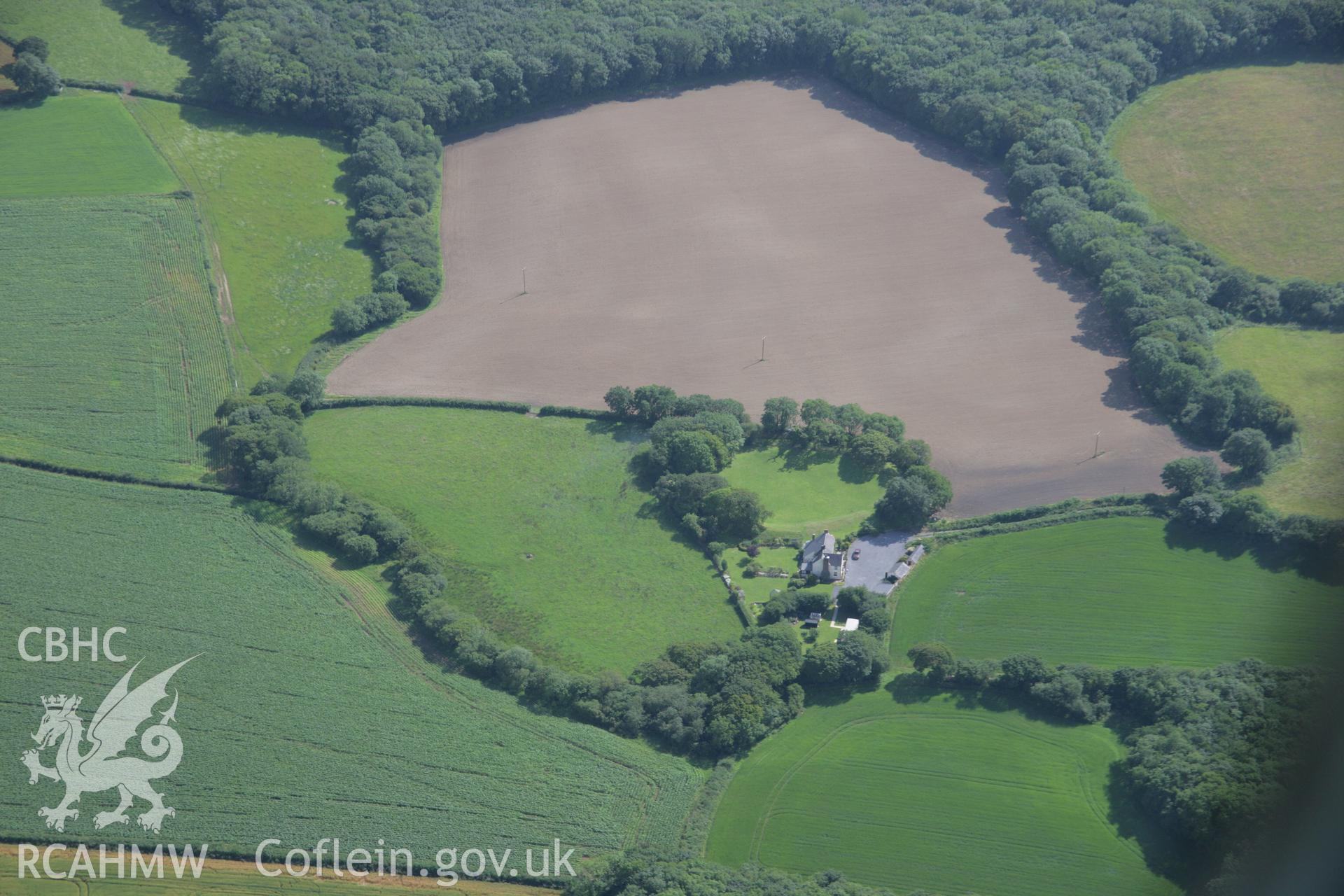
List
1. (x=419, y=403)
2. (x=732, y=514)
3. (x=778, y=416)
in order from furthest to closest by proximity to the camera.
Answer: (x=419, y=403) → (x=778, y=416) → (x=732, y=514)

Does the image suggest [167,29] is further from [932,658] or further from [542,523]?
[932,658]

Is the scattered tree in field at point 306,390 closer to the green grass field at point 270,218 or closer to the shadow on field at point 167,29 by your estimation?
the green grass field at point 270,218

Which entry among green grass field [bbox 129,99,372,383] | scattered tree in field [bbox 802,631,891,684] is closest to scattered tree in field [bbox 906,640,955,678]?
scattered tree in field [bbox 802,631,891,684]

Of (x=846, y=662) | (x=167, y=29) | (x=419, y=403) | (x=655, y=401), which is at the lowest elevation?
(x=846, y=662)

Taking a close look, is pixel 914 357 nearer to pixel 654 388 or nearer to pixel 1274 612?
pixel 654 388

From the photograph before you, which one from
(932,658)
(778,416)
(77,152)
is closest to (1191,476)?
(932,658)

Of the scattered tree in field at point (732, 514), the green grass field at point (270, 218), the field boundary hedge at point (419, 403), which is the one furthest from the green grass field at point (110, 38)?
the scattered tree in field at point (732, 514)

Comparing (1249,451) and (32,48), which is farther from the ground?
(32,48)
